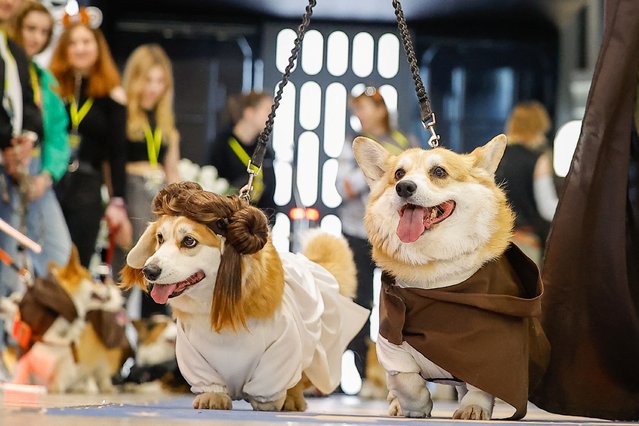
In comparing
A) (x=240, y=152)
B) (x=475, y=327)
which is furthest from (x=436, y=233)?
(x=240, y=152)

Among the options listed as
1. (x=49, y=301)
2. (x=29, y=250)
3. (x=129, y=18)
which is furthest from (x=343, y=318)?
(x=129, y=18)

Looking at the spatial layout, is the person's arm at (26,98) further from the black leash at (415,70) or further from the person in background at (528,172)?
the black leash at (415,70)

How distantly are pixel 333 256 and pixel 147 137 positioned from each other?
129 inches

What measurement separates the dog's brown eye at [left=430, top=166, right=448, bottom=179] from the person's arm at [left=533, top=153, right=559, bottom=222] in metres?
3.55

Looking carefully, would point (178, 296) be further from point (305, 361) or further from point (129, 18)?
point (129, 18)

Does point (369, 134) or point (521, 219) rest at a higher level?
point (369, 134)

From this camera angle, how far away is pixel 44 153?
5.41 m

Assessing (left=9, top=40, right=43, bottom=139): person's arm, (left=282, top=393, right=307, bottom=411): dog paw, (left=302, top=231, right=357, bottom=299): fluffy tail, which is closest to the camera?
(left=282, top=393, right=307, bottom=411): dog paw

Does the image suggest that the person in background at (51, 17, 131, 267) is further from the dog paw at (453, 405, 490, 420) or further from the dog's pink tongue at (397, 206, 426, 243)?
the dog paw at (453, 405, 490, 420)

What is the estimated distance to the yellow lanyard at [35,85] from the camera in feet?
17.2

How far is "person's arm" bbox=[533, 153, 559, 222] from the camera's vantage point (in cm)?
591

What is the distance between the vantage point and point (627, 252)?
2.86 meters

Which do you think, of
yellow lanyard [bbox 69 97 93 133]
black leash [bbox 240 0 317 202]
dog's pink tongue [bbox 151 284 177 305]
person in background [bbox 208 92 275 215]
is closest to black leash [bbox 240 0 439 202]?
black leash [bbox 240 0 317 202]

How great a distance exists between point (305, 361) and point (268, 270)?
35 centimetres
